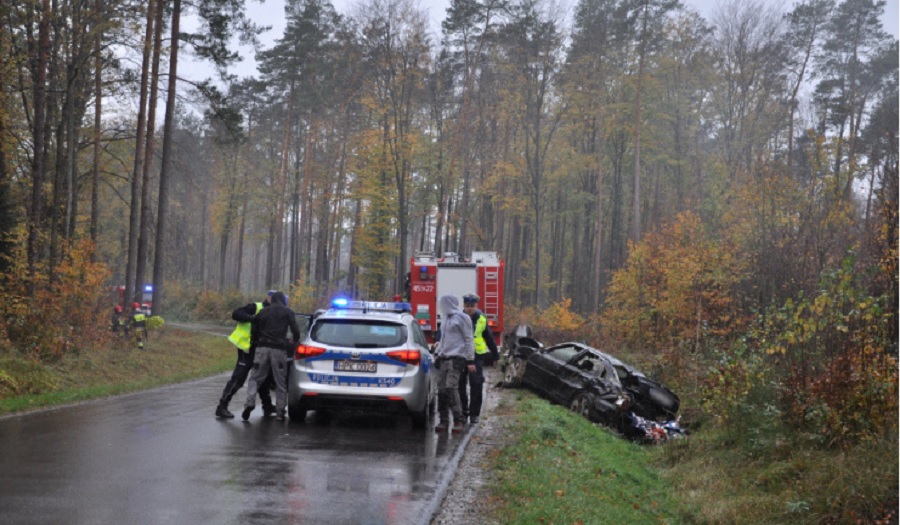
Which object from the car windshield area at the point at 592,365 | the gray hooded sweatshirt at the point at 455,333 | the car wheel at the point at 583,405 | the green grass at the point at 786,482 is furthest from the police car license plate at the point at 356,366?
the car windshield area at the point at 592,365

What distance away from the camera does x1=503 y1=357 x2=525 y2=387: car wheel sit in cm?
1903

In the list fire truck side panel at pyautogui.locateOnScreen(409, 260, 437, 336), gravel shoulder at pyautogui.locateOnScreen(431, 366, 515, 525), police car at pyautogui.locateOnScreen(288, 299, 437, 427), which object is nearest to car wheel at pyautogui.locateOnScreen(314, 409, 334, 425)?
police car at pyautogui.locateOnScreen(288, 299, 437, 427)

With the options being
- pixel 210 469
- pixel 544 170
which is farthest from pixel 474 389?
pixel 544 170

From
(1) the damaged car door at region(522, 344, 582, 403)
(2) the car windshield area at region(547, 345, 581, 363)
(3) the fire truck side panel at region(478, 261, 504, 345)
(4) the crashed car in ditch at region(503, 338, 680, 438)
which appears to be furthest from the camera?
(3) the fire truck side panel at region(478, 261, 504, 345)

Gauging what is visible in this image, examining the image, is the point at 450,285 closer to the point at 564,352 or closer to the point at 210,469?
the point at 564,352

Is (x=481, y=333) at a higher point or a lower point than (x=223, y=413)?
higher

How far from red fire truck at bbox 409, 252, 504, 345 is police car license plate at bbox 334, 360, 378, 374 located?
14.1m

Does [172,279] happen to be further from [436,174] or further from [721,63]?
[721,63]

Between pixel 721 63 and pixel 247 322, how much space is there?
1371 inches

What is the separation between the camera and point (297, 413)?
11.8m

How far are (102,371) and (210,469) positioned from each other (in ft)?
35.5

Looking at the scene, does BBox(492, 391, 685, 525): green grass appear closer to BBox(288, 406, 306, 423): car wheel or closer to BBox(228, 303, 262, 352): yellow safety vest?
BBox(288, 406, 306, 423): car wheel

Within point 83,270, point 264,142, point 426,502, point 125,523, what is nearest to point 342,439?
point 426,502

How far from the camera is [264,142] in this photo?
54.3 metres
